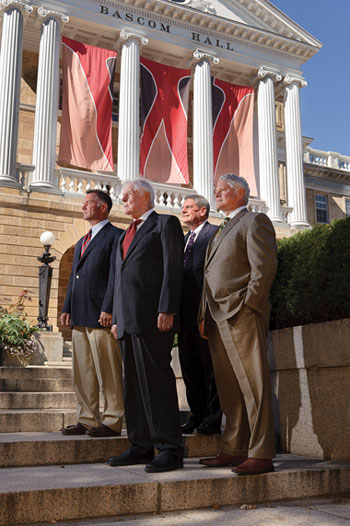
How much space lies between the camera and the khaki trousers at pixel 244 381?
12.3ft

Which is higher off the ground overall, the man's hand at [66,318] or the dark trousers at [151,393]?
the man's hand at [66,318]

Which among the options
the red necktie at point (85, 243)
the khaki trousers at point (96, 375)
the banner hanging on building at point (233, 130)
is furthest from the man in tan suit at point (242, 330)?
the banner hanging on building at point (233, 130)

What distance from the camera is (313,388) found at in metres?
4.57

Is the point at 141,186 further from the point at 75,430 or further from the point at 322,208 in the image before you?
the point at 322,208

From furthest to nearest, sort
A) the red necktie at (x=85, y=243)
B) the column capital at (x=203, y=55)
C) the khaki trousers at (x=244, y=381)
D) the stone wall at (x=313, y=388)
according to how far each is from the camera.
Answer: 1. the column capital at (x=203, y=55)
2. the red necktie at (x=85, y=243)
3. the stone wall at (x=313, y=388)
4. the khaki trousers at (x=244, y=381)

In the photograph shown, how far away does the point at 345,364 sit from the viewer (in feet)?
13.9

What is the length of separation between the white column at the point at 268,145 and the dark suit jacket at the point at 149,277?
55.9 feet

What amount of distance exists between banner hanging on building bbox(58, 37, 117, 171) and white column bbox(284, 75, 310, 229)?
26.9ft

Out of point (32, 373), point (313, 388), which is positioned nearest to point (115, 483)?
point (313, 388)

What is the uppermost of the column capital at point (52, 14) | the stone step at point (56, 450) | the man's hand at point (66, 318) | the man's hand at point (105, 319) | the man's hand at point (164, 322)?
the column capital at point (52, 14)

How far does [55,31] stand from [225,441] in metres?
17.6

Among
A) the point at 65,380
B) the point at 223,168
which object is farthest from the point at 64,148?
the point at 65,380

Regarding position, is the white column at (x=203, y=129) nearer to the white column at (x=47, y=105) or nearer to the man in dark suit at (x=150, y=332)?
the white column at (x=47, y=105)

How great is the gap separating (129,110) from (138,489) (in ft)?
56.6
